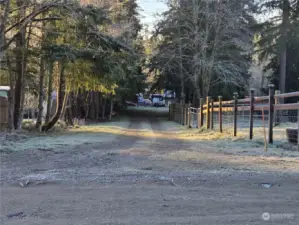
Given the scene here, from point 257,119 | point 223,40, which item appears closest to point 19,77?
point 257,119

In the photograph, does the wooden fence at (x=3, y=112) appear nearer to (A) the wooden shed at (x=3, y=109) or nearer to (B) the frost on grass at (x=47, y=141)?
(A) the wooden shed at (x=3, y=109)

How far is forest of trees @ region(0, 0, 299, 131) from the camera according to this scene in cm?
1571

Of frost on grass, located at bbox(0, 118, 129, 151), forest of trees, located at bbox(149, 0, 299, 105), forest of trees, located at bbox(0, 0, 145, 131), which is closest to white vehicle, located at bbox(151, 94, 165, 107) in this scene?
forest of trees, located at bbox(149, 0, 299, 105)

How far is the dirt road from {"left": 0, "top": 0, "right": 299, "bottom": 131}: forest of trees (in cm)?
842

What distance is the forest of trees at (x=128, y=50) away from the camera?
51.5ft

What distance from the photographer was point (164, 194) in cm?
509

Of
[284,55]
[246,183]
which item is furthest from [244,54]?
[246,183]

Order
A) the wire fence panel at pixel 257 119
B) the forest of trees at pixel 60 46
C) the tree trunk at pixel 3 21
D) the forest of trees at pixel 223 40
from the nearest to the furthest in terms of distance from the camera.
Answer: the wire fence panel at pixel 257 119, the tree trunk at pixel 3 21, the forest of trees at pixel 60 46, the forest of trees at pixel 223 40

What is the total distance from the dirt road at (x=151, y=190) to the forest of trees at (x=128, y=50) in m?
8.42

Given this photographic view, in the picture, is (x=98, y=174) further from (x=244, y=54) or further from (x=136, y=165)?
A: (x=244, y=54)

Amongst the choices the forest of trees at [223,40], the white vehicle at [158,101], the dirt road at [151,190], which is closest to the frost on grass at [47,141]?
the dirt road at [151,190]

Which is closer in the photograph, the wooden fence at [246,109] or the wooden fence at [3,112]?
the wooden fence at [246,109]

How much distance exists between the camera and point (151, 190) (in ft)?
17.3

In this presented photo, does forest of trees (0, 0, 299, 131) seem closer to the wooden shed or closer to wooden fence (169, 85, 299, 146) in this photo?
the wooden shed
